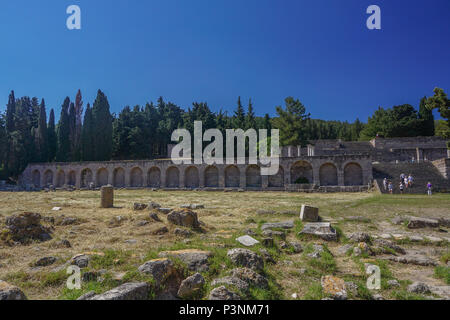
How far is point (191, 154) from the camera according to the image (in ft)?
158

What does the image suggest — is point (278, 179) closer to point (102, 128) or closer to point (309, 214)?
point (309, 214)

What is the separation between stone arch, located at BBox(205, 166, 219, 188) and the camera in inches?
1210

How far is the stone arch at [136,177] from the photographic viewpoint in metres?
34.0

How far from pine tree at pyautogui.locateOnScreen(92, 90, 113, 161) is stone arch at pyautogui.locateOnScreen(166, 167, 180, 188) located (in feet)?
55.5

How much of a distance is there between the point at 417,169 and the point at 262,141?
23947 millimetres

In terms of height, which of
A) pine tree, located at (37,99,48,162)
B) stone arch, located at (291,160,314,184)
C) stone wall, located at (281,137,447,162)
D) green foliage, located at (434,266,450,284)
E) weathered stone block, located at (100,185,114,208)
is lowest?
green foliage, located at (434,266,450,284)

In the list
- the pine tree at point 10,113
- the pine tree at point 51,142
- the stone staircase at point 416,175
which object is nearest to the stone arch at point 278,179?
the stone staircase at point 416,175

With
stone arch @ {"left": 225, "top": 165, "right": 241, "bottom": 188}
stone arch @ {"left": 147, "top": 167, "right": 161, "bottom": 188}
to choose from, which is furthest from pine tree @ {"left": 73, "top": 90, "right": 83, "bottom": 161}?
stone arch @ {"left": 225, "top": 165, "right": 241, "bottom": 188}

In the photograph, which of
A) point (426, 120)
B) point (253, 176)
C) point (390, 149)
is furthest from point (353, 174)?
point (426, 120)

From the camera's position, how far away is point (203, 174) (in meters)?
30.5

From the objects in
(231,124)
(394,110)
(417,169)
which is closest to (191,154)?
(231,124)

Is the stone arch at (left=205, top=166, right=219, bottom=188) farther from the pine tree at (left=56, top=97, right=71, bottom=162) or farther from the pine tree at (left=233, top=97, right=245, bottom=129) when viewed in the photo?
the pine tree at (left=56, top=97, right=71, bottom=162)

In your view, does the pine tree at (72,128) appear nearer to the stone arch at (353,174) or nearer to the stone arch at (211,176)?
the stone arch at (211,176)

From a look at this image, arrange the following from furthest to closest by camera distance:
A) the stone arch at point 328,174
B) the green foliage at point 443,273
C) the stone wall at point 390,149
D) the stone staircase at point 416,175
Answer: the stone wall at point 390,149 < the stone arch at point 328,174 < the stone staircase at point 416,175 < the green foliage at point 443,273
